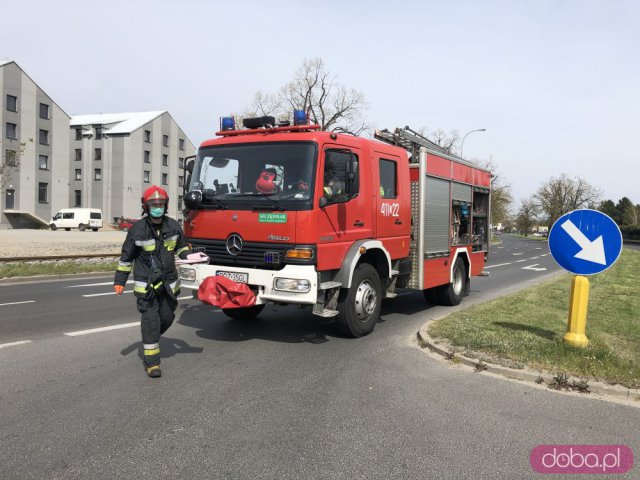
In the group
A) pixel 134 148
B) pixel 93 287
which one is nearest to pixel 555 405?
pixel 93 287

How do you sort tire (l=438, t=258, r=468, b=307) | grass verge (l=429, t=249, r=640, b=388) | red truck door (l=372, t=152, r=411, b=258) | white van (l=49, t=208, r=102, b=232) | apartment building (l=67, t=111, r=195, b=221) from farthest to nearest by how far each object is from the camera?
1. apartment building (l=67, t=111, r=195, b=221)
2. white van (l=49, t=208, r=102, b=232)
3. tire (l=438, t=258, r=468, b=307)
4. red truck door (l=372, t=152, r=411, b=258)
5. grass verge (l=429, t=249, r=640, b=388)

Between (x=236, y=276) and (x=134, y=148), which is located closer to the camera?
(x=236, y=276)

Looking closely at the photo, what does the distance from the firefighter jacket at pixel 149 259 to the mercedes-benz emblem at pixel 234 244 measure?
114 cm

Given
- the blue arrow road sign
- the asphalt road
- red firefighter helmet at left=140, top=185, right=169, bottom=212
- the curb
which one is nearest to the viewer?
the asphalt road

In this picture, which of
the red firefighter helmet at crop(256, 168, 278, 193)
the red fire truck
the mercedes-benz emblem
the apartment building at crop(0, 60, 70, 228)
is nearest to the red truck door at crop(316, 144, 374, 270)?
the red fire truck

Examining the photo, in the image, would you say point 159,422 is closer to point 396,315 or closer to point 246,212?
point 246,212

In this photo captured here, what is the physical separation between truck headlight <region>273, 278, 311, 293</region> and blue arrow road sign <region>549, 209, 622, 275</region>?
9.33 feet

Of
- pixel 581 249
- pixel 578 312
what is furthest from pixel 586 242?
pixel 578 312

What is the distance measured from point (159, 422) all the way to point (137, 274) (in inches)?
62.7

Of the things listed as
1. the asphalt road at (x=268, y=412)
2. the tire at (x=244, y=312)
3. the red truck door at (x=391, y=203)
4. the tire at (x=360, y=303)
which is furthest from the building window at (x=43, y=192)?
the tire at (x=360, y=303)

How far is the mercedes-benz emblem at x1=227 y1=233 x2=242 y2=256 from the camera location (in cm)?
614

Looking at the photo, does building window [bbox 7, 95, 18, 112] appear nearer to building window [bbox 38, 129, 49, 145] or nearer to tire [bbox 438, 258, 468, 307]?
building window [bbox 38, 129, 49, 145]

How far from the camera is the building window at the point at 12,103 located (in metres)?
A: 46.2

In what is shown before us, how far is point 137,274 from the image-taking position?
4859 mm
